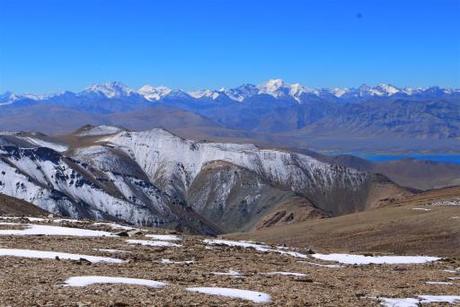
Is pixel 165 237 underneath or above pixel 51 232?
underneath

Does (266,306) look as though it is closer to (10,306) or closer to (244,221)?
(10,306)

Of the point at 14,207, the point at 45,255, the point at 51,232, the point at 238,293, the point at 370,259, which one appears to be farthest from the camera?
the point at 14,207

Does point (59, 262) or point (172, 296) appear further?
point (59, 262)

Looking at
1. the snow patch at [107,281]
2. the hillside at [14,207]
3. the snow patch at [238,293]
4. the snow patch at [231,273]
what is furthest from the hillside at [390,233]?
the snow patch at [107,281]

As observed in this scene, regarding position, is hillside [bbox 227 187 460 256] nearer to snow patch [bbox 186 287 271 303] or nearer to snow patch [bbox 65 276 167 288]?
snow patch [bbox 186 287 271 303]

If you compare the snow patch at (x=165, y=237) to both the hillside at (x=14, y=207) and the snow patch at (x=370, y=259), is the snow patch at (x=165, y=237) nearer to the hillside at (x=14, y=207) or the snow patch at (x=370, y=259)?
the snow patch at (x=370, y=259)

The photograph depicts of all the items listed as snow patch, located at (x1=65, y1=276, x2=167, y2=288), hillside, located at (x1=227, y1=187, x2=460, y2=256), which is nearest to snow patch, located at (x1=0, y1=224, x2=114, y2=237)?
snow patch, located at (x1=65, y1=276, x2=167, y2=288)

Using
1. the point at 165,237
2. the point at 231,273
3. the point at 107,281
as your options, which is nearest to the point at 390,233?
the point at 165,237

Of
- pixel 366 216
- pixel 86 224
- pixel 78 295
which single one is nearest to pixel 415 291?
pixel 78 295

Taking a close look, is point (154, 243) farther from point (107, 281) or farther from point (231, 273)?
point (107, 281)
